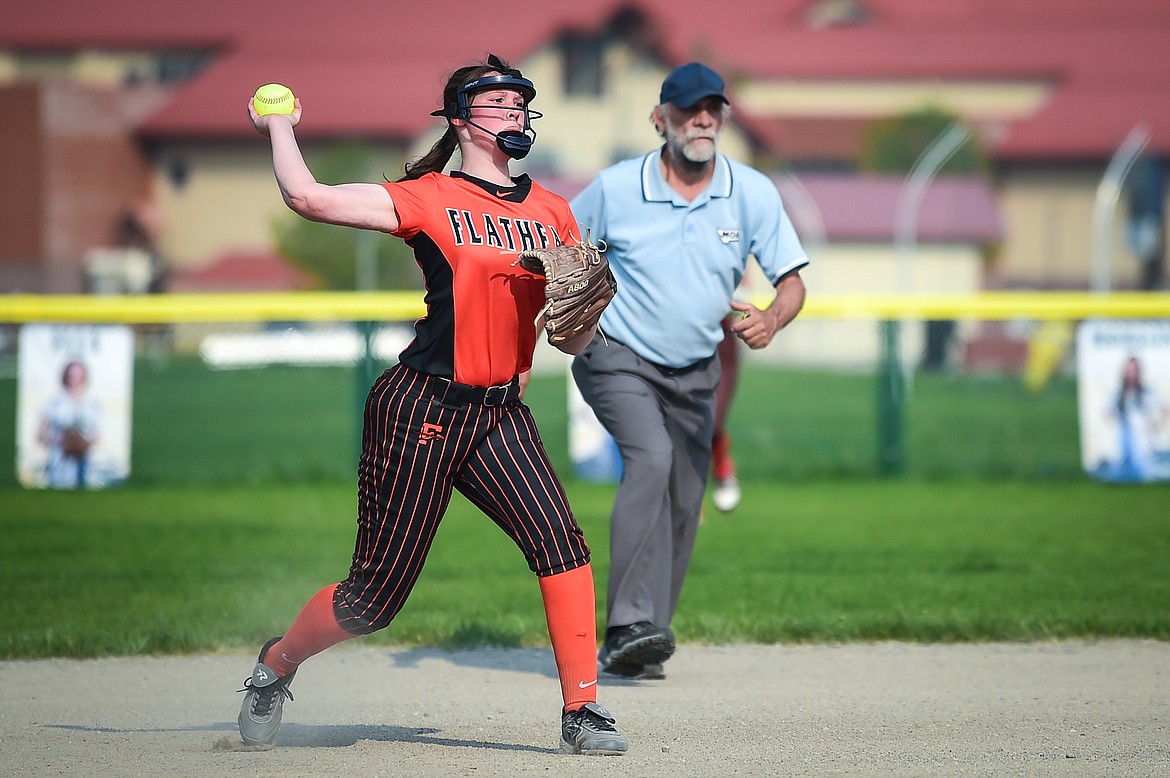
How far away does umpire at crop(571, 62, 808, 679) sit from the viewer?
19.6 feet

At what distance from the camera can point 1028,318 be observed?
528 inches

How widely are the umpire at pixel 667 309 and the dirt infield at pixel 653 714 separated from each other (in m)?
0.49

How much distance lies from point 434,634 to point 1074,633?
9.38 feet

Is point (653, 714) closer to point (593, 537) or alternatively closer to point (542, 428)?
point (593, 537)

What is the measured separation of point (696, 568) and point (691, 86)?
3.65 metres

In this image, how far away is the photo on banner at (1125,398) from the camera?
12641 mm

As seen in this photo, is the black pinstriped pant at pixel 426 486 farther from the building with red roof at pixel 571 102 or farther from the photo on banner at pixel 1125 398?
the building with red roof at pixel 571 102

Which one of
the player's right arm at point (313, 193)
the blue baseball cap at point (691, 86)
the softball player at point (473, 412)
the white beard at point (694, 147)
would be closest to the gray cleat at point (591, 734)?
the softball player at point (473, 412)

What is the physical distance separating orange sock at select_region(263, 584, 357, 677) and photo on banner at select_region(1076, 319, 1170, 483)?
9316 millimetres

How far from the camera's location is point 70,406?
39.9 ft

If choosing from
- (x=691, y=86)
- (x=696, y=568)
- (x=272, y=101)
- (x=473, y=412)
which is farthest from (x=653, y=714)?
(x=696, y=568)

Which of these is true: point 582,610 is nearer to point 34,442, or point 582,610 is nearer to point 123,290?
point 34,442

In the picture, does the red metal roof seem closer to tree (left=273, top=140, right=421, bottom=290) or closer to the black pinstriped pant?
tree (left=273, top=140, right=421, bottom=290)

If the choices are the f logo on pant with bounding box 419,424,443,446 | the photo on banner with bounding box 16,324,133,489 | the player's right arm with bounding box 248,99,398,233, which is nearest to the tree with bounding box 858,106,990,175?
the photo on banner with bounding box 16,324,133,489
